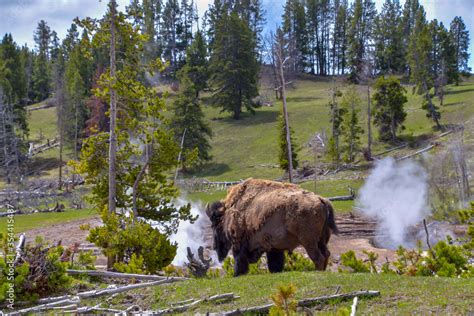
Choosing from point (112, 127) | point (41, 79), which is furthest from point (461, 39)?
point (112, 127)

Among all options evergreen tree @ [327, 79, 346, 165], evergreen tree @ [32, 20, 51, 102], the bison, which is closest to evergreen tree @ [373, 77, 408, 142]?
evergreen tree @ [327, 79, 346, 165]

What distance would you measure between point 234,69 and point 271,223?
55.9m

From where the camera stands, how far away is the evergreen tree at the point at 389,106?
5175cm

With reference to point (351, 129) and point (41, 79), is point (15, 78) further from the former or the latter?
point (351, 129)

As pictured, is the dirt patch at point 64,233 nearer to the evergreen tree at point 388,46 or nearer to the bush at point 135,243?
the bush at point 135,243

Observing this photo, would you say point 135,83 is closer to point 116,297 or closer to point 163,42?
point 116,297

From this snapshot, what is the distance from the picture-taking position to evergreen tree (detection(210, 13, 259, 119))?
6688cm

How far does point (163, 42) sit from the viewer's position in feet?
342

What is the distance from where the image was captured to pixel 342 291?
8.62 m

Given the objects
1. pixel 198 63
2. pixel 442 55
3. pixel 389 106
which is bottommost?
pixel 389 106

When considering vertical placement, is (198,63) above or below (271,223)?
above

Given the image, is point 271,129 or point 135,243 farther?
point 271,129

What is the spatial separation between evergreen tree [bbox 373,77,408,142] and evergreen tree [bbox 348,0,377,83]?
3042 cm

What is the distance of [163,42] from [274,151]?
2148 inches
